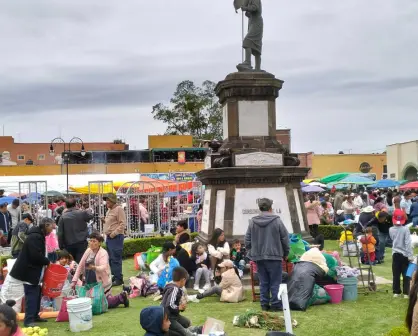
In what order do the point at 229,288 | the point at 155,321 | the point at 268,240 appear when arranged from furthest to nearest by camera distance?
the point at 229,288 → the point at 268,240 → the point at 155,321

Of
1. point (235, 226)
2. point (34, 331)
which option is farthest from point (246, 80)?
point (34, 331)

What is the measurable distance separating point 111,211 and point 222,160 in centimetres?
274

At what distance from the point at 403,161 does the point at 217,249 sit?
41833 millimetres

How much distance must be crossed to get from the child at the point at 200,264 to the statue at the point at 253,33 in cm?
481

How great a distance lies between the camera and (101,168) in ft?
158

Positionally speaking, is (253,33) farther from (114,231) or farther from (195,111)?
(195,111)

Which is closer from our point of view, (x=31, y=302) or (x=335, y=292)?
(x=31, y=302)

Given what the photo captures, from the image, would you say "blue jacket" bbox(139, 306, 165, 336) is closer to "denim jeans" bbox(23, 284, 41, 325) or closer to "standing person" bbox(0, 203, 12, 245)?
"denim jeans" bbox(23, 284, 41, 325)

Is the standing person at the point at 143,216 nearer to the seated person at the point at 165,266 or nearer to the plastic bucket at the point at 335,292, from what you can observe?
the seated person at the point at 165,266

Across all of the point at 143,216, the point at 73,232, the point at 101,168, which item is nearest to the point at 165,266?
the point at 73,232

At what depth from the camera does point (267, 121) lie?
511 inches

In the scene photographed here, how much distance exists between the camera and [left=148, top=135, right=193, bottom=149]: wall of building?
167ft

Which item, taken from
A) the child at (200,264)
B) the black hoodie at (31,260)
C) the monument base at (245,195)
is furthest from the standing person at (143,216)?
the black hoodie at (31,260)

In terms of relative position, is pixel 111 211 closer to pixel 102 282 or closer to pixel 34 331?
pixel 102 282
